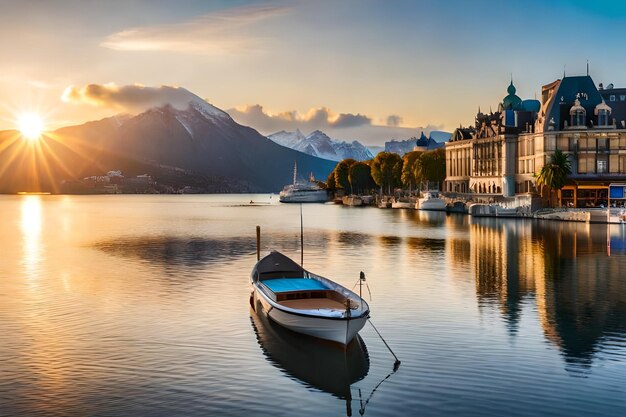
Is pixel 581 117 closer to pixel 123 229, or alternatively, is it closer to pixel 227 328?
pixel 123 229

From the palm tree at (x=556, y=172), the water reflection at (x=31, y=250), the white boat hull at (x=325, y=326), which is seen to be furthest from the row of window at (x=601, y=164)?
the white boat hull at (x=325, y=326)

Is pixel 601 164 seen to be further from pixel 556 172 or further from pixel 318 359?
pixel 318 359

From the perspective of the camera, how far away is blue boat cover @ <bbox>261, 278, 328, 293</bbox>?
153 feet

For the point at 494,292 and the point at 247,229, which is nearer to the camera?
the point at 494,292

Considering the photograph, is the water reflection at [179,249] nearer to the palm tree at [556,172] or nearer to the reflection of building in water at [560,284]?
the reflection of building in water at [560,284]

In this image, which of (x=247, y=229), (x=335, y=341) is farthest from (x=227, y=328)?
(x=247, y=229)

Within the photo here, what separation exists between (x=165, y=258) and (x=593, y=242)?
5722 cm

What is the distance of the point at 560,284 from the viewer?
209 feet

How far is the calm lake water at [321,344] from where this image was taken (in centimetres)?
3102

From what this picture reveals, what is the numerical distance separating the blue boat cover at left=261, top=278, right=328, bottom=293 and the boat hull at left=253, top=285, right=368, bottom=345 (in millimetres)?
4107

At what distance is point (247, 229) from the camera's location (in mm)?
149375

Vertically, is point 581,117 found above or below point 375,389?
above

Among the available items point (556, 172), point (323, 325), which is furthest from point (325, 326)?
point (556, 172)

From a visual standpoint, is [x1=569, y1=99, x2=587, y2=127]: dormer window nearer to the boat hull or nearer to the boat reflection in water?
the boat reflection in water
